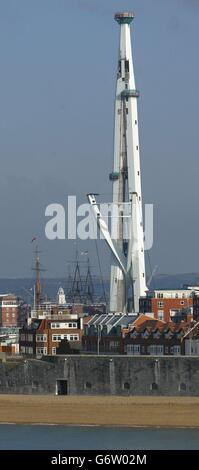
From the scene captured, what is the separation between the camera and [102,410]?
2822 inches

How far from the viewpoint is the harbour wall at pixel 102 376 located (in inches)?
2889

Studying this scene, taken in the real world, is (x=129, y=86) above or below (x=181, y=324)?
above

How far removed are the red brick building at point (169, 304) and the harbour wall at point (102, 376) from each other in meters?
14.3

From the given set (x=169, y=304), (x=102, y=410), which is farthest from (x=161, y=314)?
(x=102, y=410)

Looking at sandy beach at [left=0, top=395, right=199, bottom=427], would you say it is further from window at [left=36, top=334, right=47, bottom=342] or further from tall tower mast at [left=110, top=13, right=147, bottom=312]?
tall tower mast at [left=110, top=13, right=147, bottom=312]

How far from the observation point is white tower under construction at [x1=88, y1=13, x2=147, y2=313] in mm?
97062

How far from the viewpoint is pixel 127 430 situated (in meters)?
67.7

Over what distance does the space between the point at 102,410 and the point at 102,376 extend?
11.0 ft

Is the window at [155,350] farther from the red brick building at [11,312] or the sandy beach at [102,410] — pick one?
the red brick building at [11,312]

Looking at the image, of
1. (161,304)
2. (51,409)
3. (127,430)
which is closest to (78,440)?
(127,430)

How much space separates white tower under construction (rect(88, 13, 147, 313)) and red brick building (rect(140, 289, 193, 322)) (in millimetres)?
2820

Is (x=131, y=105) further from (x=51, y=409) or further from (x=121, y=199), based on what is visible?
(x=51, y=409)
